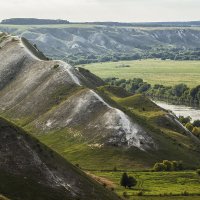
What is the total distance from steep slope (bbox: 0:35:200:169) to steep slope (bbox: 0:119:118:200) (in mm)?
38481

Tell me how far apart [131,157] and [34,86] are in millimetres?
59754

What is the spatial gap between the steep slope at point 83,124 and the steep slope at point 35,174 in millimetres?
38481

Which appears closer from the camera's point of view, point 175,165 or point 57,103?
point 175,165

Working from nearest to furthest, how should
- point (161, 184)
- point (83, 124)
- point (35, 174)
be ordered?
1. point (35, 174)
2. point (161, 184)
3. point (83, 124)

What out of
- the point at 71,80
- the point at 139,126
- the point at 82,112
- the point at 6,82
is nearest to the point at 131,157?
the point at 139,126

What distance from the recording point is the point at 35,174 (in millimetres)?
76062

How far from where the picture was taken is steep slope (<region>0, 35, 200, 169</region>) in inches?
5049

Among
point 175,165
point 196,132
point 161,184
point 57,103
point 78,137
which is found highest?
point 57,103

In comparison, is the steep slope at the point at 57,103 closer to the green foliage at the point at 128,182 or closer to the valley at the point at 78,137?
the valley at the point at 78,137

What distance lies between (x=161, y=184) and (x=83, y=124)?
128ft

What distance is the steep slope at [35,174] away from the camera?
233ft

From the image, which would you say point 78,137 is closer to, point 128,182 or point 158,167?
point 158,167

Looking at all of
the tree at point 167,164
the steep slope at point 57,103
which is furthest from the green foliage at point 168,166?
the steep slope at point 57,103

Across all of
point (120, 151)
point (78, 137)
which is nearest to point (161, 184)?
point (120, 151)
